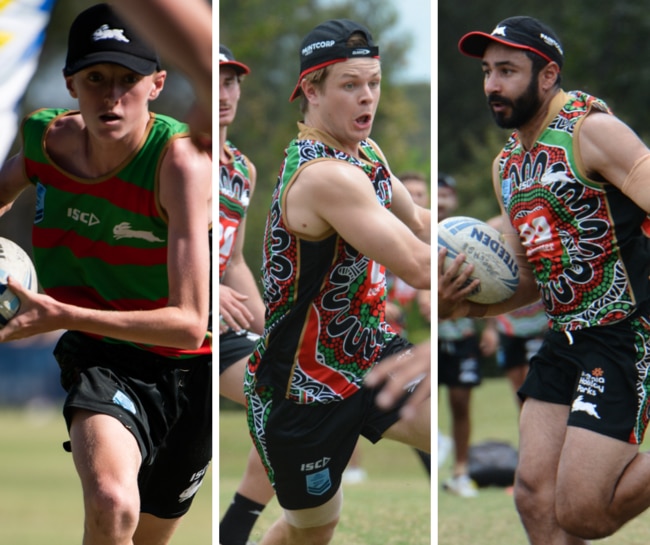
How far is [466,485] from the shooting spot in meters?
5.76

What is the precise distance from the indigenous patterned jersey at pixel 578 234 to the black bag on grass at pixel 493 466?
8.72ft

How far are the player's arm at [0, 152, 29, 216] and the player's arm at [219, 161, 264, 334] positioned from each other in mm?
775

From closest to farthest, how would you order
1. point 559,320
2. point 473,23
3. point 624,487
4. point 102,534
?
point 102,534 → point 624,487 → point 559,320 → point 473,23

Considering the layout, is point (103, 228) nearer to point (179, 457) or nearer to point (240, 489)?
point (179, 457)

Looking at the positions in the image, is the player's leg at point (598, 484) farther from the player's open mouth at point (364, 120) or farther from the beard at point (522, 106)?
the player's open mouth at point (364, 120)

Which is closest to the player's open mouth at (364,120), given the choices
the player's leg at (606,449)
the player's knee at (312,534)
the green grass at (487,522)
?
the player's leg at (606,449)

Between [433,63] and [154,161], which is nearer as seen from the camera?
[154,161]

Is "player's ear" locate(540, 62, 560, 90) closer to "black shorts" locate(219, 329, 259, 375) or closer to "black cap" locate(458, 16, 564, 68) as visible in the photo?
"black cap" locate(458, 16, 564, 68)

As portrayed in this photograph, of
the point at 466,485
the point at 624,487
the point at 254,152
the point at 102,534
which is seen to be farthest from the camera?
the point at 466,485

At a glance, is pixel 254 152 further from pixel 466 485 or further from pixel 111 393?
pixel 466 485

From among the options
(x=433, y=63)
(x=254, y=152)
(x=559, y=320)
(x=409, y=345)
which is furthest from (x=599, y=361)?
(x=254, y=152)

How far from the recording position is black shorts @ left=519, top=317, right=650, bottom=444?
314cm

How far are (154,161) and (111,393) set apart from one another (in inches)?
26.6

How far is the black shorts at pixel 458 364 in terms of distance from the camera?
621 cm
